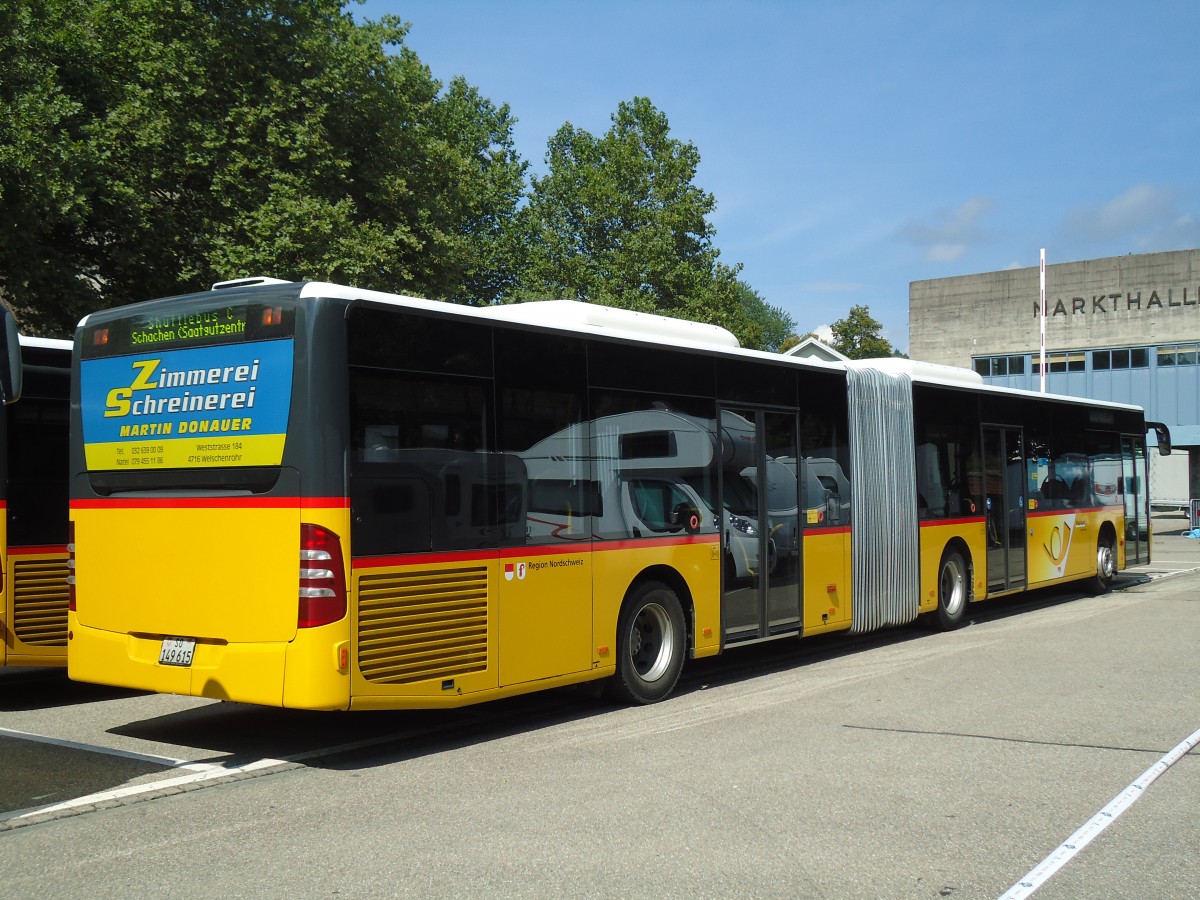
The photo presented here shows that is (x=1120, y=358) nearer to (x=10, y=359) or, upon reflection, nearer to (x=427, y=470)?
(x=427, y=470)

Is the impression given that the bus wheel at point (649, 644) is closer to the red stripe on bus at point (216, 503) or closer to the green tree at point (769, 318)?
the red stripe on bus at point (216, 503)

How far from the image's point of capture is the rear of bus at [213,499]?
705 centimetres

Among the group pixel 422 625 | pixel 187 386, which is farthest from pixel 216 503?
pixel 422 625

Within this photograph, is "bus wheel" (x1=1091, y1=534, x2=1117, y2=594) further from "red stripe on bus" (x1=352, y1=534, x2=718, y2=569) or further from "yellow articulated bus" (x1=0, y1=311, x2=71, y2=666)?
"yellow articulated bus" (x1=0, y1=311, x2=71, y2=666)

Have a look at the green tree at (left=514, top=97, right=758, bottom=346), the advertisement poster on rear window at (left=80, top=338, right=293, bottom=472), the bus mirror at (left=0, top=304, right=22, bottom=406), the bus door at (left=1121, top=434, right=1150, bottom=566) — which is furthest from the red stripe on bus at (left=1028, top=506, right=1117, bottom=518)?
the green tree at (left=514, top=97, right=758, bottom=346)

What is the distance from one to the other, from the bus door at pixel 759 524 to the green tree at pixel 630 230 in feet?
111

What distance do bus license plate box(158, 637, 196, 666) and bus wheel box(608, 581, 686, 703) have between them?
3302mm

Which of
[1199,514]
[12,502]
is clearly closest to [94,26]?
[12,502]

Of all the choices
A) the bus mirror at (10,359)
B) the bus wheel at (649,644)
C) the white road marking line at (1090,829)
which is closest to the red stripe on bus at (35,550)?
the bus mirror at (10,359)

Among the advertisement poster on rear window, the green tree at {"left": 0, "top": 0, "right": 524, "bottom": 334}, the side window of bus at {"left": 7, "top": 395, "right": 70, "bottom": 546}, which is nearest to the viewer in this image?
the advertisement poster on rear window

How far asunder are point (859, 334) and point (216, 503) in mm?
56723

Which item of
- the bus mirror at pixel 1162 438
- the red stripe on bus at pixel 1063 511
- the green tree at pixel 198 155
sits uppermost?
the green tree at pixel 198 155

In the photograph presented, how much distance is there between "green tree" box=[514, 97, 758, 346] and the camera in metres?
46.4

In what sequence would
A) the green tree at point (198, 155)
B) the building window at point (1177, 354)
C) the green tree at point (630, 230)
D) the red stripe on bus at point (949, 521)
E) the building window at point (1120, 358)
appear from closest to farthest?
the red stripe on bus at point (949, 521)
the green tree at point (198, 155)
the green tree at point (630, 230)
the building window at point (1177, 354)
the building window at point (1120, 358)
